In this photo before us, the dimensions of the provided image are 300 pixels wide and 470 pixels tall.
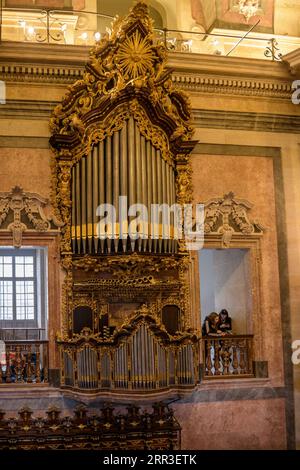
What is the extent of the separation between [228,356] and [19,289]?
5158 mm

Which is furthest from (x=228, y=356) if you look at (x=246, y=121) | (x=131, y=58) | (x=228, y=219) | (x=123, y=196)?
(x=131, y=58)

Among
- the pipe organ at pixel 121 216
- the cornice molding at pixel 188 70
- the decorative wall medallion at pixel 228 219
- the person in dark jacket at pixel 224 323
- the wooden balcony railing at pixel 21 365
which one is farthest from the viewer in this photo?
the person in dark jacket at pixel 224 323

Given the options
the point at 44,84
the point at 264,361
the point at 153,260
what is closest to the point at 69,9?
the point at 44,84

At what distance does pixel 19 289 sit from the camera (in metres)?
14.8

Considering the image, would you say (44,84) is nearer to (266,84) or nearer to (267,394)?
(266,84)

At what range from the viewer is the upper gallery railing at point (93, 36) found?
11367 millimetres

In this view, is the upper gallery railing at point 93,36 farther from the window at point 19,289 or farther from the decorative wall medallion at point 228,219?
the window at point 19,289

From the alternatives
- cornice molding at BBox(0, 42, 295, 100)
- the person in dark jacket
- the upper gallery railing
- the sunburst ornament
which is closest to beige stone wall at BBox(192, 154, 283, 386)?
the person in dark jacket

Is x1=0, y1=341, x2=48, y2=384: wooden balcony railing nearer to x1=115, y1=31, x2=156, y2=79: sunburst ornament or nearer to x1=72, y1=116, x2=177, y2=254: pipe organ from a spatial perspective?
x1=72, y1=116, x2=177, y2=254: pipe organ

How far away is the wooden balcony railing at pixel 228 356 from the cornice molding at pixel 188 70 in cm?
387

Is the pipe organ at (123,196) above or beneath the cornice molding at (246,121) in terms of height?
beneath

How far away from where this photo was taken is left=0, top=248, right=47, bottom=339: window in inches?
576

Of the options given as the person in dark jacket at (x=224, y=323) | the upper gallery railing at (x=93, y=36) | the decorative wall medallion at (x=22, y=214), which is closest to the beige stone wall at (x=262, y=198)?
the person in dark jacket at (x=224, y=323)
